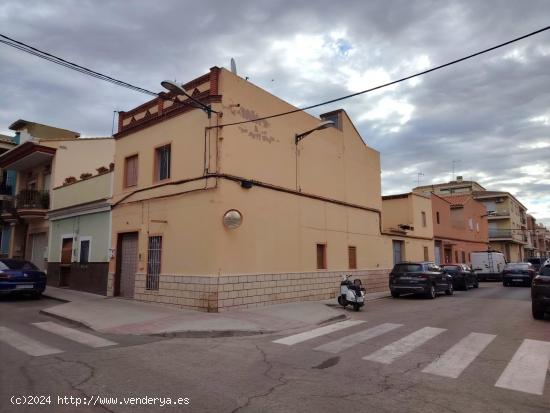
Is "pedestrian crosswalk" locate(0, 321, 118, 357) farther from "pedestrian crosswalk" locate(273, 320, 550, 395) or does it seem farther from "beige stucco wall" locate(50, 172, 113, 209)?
"beige stucco wall" locate(50, 172, 113, 209)

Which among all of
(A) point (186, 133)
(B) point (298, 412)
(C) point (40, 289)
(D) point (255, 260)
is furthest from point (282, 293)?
(B) point (298, 412)

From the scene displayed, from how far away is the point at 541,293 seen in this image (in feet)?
35.8

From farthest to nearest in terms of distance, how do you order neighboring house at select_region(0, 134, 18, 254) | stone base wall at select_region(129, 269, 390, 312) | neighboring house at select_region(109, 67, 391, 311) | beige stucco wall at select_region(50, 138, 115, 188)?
neighboring house at select_region(0, 134, 18, 254) → beige stucco wall at select_region(50, 138, 115, 188) → neighboring house at select_region(109, 67, 391, 311) → stone base wall at select_region(129, 269, 390, 312)

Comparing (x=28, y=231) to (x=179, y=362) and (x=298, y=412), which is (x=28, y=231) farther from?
(x=298, y=412)

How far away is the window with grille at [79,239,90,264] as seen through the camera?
17.5 metres

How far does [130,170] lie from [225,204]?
5.69m

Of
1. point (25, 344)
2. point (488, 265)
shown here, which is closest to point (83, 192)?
point (25, 344)

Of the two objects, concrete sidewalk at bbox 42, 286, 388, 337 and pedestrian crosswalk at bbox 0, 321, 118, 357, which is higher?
concrete sidewalk at bbox 42, 286, 388, 337

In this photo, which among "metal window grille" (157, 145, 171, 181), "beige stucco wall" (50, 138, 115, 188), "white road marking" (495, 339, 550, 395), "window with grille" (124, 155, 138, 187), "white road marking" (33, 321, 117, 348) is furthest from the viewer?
"beige stucco wall" (50, 138, 115, 188)

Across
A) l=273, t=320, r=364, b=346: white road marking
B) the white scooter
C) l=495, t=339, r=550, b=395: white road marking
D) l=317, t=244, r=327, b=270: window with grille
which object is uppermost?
l=317, t=244, r=327, b=270: window with grille

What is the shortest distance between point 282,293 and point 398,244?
12.4 metres

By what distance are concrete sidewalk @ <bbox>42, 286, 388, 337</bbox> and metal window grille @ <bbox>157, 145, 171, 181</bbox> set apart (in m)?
4.36

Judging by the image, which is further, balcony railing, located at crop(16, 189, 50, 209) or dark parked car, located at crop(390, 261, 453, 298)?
balcony railing, located at crop(16, 189, 50, 209)

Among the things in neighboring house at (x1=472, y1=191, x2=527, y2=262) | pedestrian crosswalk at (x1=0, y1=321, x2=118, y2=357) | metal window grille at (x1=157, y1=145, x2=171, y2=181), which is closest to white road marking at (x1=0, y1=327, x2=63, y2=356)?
pedestrian crosswalk at (x1=0, y1=321, x2=118, y2=357)
